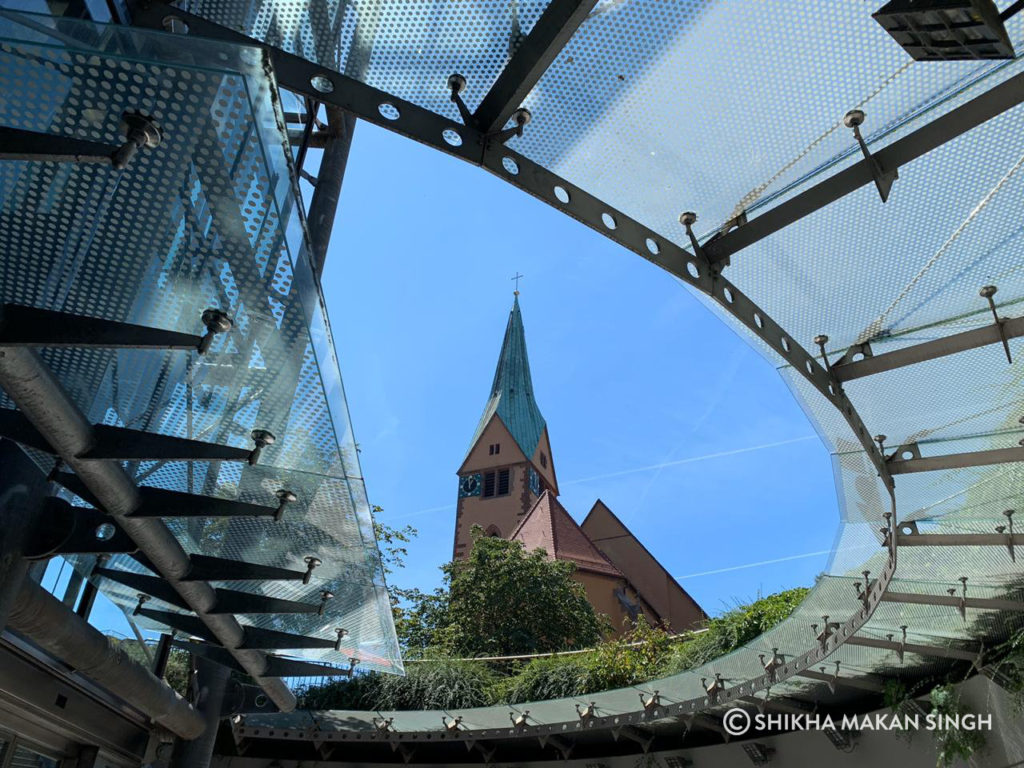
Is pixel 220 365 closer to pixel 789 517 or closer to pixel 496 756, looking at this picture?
pixel 496 756

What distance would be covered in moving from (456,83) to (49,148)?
1898 mm

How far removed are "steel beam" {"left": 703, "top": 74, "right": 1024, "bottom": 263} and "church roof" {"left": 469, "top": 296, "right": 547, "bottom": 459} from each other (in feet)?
153

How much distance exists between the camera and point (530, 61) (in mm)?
3930

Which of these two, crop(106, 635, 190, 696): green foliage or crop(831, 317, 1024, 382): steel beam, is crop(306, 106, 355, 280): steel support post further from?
crop(106, 635, 190, 696): green foliage

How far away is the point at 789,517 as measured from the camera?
61406mm

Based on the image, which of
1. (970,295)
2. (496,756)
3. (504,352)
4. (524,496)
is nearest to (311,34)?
(970,295)

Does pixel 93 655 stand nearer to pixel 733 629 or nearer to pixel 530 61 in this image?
pixel 530 61

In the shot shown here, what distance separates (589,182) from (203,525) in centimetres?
373

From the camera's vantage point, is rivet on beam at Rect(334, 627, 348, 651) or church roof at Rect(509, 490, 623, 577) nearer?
rivet on beam at Rect(334, 627, 348, 651)

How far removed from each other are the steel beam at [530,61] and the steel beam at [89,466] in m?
2.42

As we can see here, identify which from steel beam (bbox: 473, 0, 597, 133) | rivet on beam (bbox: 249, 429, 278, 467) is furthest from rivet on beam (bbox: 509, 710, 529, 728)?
steel beam (bbox: 473, 0, 597, 133)

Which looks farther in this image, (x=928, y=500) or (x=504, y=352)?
(x=504, y=352)

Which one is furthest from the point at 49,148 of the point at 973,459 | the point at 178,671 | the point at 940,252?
the point at 178,671

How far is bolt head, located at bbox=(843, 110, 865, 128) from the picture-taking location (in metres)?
4.58
